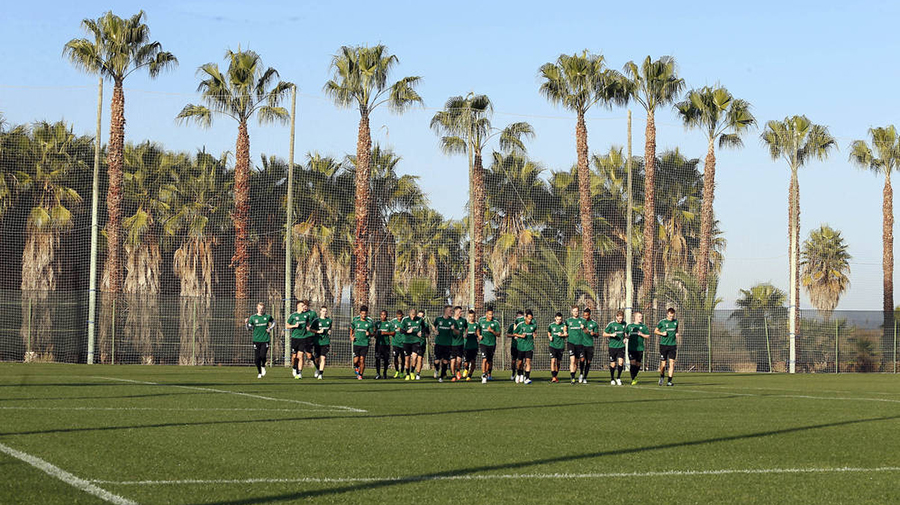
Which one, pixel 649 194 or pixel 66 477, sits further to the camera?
pixel 649 194

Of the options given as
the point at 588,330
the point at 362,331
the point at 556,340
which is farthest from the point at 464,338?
the point at 588,330

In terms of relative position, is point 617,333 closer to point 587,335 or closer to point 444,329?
point 587,335

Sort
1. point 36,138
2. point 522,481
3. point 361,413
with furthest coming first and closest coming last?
point 36,138 → point 361,413 → point 522,481

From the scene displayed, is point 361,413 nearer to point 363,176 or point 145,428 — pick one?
point 145,428

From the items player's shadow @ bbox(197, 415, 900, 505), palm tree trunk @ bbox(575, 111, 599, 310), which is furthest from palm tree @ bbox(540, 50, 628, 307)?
player's shadow @ bbox(197, 415, 900, 505)

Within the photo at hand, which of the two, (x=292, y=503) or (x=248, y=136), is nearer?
(x=292, y=503)

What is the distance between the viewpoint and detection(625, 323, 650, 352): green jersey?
88.8 feet

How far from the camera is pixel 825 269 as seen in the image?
7306 cm

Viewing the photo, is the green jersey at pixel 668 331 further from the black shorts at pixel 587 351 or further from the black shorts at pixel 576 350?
the black shorts at pixel 576 350

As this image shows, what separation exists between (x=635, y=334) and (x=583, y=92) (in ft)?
74.4

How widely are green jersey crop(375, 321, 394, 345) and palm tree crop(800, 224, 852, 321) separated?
50.8m

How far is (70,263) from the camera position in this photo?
1950 inches

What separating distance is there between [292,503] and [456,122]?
4082cm

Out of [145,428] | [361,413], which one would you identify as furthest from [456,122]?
[145,428]
